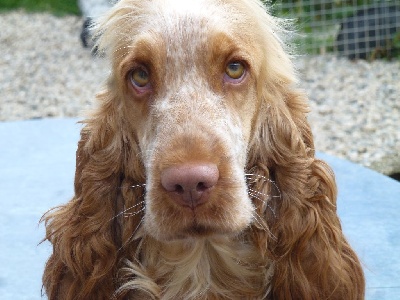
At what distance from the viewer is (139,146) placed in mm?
2574

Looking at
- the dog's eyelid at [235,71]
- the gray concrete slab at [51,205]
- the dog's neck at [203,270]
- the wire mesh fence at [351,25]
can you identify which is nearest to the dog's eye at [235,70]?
the dog's eyelid at [235,71]

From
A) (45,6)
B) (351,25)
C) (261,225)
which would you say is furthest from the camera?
(45,6)

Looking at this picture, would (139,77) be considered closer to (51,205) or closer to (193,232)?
(193,232)

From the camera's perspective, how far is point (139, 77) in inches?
95.7

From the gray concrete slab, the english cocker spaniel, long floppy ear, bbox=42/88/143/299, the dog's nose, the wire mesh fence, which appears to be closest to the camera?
the dog's nose

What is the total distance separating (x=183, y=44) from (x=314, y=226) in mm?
741

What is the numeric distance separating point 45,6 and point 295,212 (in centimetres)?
1080

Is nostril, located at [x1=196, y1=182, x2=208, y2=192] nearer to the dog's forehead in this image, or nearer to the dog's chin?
the dog's chin

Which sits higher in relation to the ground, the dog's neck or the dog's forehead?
the dog's forehead

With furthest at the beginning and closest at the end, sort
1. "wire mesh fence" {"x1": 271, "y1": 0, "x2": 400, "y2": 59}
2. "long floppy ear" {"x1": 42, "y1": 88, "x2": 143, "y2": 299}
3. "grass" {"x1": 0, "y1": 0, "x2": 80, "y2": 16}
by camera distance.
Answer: "grass" {"x1": 0, "y1": 0, "x2": 80, "y2": 16} → "wire mesh fence" {"x1": 271, "y1": 0, "x2": 400, "y2": 59} → "long floppy ear" {"x1": 42, "y1": 88, "x2": 143, "y2": 299}

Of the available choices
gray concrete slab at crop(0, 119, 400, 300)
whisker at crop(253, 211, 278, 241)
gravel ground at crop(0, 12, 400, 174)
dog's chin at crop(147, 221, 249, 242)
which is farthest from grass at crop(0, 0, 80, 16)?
dog's chin at crop(147, 221, 249, 242)

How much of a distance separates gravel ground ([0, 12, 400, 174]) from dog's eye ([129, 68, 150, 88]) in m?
3.46

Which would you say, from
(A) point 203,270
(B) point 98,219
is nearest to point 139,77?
(B) point 98,219

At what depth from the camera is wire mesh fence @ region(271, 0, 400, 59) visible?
28.4 ft
